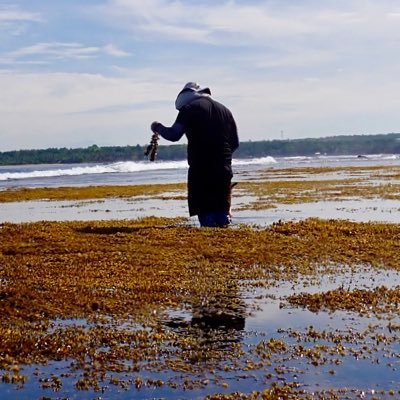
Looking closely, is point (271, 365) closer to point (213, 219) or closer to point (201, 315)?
point (201, 315)

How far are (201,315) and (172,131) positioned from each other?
25.9 ft

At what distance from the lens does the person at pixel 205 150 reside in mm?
15258

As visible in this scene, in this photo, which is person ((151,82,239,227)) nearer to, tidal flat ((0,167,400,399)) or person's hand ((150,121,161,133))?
person's hand ((150,121,161,133))

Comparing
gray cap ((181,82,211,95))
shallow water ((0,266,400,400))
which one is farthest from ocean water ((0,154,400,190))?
shallow water ((0,266,400,400))

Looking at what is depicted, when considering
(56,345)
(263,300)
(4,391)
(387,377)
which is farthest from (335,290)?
(4,391)

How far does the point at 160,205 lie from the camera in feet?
81.5

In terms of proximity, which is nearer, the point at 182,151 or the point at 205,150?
the point at 205,150

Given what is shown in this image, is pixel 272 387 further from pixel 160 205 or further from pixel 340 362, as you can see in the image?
pixel 160 205

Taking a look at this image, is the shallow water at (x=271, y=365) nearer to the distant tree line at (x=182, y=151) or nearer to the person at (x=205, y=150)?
the person at (x=205, y=150)

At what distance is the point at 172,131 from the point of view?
15258 millimetres

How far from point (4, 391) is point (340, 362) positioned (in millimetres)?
2764

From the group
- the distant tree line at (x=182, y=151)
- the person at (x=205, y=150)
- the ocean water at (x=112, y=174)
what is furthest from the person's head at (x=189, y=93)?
the distant tree line at (x=182, y=151)

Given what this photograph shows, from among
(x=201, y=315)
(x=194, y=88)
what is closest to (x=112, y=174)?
(x=194, y=88)

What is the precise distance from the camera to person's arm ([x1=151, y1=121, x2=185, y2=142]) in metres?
15.3
